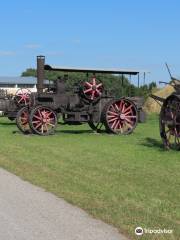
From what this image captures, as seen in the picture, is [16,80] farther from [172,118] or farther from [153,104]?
[172,118]

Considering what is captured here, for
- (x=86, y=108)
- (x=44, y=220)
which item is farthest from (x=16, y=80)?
(x=44, y=220)

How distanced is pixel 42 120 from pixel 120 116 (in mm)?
2924

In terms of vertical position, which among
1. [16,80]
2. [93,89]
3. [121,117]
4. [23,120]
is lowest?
[23,120]

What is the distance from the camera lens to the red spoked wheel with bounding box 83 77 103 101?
21.7 metres

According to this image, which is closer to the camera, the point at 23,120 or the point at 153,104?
the point at 23,120

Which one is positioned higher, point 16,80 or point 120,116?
point 16,80

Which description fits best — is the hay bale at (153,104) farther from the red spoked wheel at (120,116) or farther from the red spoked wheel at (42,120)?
the red spoked wheel at (42,120)

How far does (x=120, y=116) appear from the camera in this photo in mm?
21562

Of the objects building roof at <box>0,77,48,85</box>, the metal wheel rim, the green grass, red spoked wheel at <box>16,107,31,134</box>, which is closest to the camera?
the green grass

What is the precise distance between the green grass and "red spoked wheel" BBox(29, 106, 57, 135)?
3.17 m

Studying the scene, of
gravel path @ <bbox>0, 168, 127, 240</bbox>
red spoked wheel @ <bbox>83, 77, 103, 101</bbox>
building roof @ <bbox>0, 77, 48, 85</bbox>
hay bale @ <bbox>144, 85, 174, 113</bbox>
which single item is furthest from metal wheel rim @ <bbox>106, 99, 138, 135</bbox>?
building roof @ <bbox>0, 77, 48, 85</bbox>

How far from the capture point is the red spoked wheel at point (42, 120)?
21.1 metres

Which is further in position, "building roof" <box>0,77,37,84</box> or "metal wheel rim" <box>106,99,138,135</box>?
"building roof" <box>0,77,37,84</box>

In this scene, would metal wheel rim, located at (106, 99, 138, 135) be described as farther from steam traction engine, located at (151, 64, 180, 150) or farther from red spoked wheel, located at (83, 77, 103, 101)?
steam traction engine, located at (151, 64, 180, 150)
